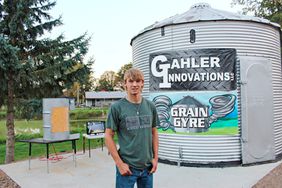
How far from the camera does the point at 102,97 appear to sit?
6712 centimetres

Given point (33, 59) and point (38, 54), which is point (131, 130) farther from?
point (38, 54)

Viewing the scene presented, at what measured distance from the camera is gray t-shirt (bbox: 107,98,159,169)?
2.81 meters

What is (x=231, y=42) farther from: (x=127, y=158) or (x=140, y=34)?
(x=127, y=158)

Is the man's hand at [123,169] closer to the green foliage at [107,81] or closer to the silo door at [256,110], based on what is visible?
the silo door at [256,110]

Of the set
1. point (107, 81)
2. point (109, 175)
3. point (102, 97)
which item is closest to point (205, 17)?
point (109, 175)

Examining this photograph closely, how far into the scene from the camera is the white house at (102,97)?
67.1 m

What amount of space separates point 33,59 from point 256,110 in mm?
7324

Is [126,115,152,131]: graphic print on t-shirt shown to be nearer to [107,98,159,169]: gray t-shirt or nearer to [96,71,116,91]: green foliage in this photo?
[107,98,159,169]: gray t-shirt

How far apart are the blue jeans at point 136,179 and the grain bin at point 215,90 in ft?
14.0

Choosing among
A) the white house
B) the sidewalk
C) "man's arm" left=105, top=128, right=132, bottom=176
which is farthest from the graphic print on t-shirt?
the white house

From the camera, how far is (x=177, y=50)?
7250 mm

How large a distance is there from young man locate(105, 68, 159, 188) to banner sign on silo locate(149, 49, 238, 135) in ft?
14.2

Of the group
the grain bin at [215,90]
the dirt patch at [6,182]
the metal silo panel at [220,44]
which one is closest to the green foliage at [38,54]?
the dirt patch at [6,182]

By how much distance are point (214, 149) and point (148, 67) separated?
2.63m
